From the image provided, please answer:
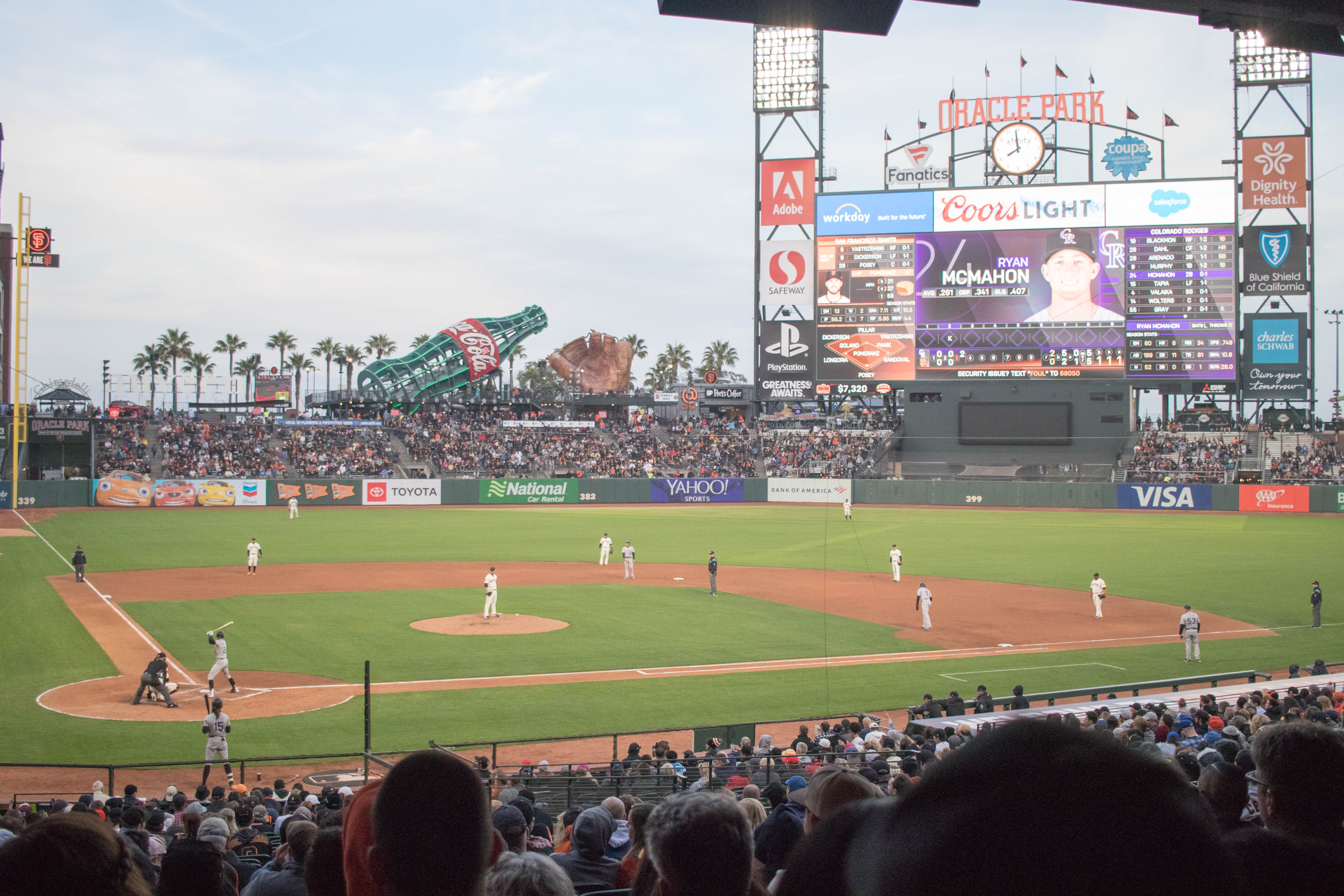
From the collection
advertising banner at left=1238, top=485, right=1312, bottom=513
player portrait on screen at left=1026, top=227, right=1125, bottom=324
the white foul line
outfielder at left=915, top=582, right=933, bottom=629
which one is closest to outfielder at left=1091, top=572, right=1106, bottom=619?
outfielder at left=915, top=582, right=933, bottom=629

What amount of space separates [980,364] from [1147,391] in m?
16.1

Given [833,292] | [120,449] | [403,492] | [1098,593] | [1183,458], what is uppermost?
[833,292]

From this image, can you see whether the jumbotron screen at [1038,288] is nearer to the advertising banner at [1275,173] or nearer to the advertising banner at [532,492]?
the advertising banner at [1275,173]

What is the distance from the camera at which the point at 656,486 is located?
248 ft

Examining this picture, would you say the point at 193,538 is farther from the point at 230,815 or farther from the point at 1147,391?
the point at 1147,391

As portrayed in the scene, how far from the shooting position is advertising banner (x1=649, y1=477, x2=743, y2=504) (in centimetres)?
7575

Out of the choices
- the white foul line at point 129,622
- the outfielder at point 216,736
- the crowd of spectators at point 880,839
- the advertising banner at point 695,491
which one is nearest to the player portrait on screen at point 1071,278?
the advertising banner at point 695,491

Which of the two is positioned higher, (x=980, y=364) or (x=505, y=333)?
(x=505, y=333)

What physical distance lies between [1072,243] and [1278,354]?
16515 millimetres

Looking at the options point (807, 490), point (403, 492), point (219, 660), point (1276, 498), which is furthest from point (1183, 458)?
point (219, 660)

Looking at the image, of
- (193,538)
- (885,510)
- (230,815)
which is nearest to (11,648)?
(230,815)

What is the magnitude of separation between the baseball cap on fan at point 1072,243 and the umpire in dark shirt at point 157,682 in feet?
183

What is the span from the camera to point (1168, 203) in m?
61.8

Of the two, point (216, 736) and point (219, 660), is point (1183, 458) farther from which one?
point (216, 736)
